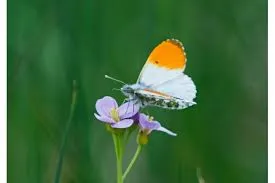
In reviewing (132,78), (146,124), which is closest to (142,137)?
(146,124)

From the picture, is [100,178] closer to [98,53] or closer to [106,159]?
[106,159]

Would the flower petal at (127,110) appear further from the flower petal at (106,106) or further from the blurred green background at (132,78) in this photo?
the blurred green background at (132,78)

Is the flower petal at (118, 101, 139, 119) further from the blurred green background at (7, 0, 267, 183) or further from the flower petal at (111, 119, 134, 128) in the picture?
the blurred green background at (7, 0, 267, 183)

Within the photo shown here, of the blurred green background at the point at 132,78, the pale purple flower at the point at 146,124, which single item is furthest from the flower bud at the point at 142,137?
the blurred green background at the point at 132,78
